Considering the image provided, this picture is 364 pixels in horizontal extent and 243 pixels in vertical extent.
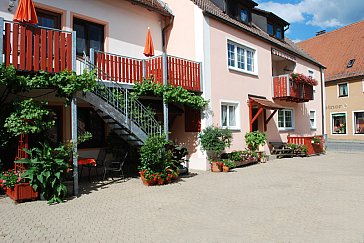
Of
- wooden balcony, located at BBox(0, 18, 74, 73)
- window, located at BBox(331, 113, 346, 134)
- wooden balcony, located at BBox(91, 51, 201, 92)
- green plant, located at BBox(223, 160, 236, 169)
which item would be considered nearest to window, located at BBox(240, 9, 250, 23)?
wooden balcony, located at BBox(91, 51, 201, 92)

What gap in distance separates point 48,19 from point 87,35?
4.62 ft

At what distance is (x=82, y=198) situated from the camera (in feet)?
23.3

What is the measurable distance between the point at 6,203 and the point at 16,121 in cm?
188

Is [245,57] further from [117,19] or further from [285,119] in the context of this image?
[117,19]

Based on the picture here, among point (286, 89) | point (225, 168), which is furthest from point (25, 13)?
point (286, 89)

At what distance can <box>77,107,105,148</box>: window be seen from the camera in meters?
10.5

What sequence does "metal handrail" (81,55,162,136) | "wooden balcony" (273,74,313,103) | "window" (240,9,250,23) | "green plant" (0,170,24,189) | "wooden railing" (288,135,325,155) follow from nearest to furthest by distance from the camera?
"green plant" (0,170,24,189)
"metal handrail" (81,55,162,136)
"window" (240,9,250,23)
"wooden balcony" (273,74,313,103)
"wooden railing" (288,135,325,155)

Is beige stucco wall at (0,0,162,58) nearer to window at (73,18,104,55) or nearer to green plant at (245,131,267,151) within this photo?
window at (73,18,104,55)

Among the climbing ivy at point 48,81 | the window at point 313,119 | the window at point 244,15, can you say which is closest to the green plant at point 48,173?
the climbing ivy at point 48,81

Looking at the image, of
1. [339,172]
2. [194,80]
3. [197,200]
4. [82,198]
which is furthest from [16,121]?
[339,172]

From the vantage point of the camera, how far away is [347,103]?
87.8ft

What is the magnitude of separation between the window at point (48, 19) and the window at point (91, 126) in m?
2.91

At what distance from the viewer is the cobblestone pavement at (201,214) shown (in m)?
4.57

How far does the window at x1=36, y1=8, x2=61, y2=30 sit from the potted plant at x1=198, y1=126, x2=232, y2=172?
6419 mm
